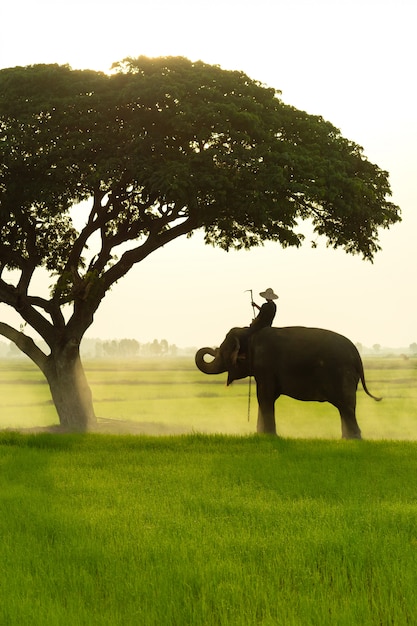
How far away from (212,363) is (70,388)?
20.5 ft

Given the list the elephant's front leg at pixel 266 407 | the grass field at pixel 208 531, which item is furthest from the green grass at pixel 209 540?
the elephant's front leg at pixel 266 407

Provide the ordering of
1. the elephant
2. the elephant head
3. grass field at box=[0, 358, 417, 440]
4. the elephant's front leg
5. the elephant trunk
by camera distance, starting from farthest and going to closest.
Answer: grass field at box=[0, 358, 417, 440], the elephant trunk, the elephant head, the elephant's front leg, the elephant

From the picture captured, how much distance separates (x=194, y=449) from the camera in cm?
1510

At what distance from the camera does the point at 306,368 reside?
16.8m

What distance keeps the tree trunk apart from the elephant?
25.8 ft

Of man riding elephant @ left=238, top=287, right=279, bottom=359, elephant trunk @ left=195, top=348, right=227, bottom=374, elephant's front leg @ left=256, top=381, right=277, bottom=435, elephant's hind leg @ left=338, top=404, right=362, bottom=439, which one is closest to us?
elephant's hind leg @ left=338, top=404, right=362, bottom=439

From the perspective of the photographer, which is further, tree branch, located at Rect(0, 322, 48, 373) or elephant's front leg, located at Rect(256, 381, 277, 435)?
tree branch, located at Rect(0, 322, 48, 373)

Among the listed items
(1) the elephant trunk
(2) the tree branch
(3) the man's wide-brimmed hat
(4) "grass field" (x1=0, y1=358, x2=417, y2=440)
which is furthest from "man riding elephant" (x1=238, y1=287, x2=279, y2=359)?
(2) the tree branch

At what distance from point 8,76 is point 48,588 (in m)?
19.8

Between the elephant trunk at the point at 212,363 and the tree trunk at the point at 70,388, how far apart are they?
18.3ft

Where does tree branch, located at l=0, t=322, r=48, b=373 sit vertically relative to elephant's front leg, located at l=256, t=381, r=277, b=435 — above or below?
above

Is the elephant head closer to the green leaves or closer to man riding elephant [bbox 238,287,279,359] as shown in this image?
man riding elephant [bbox 238,287,279,359]

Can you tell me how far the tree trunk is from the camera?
919 inches

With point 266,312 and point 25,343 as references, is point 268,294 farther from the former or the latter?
point 25,343
